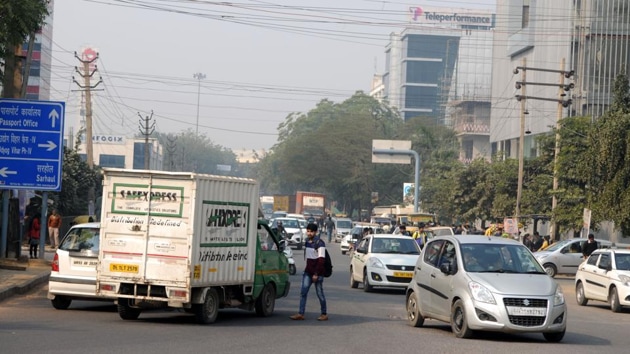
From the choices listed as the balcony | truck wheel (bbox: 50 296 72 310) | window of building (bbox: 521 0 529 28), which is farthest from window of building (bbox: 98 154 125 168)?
truck wheel (bbox: 50 296 72 310)

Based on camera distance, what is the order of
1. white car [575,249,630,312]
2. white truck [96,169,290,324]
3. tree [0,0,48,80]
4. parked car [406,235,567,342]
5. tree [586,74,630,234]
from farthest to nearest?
tree [586,74,630,234], white car [575,249,630,312], tree [0,0,48,80], white truck [96,169,290,324], parked car [406,235,567,342]

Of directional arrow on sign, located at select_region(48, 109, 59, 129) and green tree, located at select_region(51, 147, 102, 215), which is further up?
directional arrow on sign, located at select_region(48, 109, 59, 129)

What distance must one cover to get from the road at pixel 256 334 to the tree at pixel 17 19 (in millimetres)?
5311

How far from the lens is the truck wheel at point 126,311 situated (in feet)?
58.9

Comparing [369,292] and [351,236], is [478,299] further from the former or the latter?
[351,236]

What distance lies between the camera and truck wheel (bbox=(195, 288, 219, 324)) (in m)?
17.7

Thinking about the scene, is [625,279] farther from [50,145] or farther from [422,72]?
[422,72]

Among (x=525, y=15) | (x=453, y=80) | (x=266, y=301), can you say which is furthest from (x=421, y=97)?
(x=266, y=301)

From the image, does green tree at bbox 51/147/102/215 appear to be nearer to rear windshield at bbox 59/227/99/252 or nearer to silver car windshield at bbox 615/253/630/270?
silver car windshield at bbox 615/253/630/270

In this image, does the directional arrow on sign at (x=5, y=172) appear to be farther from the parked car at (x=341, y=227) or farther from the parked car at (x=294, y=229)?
the parked car at (x=341, y=227)

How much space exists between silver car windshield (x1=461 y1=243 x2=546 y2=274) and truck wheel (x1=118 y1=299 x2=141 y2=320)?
5615 millimetres

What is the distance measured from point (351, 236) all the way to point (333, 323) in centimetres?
3736

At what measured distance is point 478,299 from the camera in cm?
1603

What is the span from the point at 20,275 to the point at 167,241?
11.5 m
